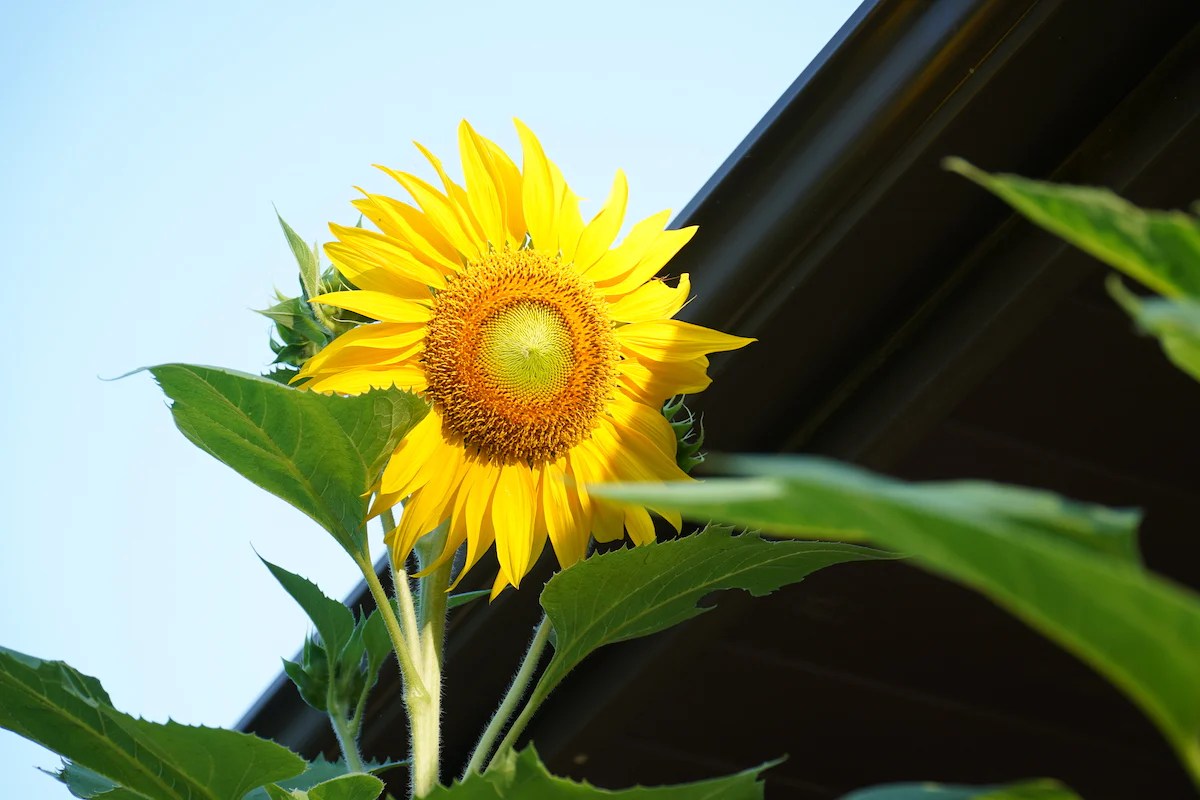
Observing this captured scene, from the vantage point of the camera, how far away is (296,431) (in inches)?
24.5

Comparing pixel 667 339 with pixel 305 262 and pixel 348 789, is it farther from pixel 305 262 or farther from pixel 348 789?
pixel 348 789

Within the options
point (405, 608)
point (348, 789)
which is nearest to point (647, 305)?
point (405, 608)

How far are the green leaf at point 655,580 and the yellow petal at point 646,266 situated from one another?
8.1 inches

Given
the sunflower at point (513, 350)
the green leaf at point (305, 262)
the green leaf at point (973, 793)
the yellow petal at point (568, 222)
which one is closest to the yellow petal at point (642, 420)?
the sunflower at point (513, 350)

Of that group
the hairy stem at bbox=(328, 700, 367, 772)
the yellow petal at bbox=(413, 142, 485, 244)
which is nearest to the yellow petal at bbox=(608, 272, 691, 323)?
the yellow petal at bbox=(413, 142, 485, 244)

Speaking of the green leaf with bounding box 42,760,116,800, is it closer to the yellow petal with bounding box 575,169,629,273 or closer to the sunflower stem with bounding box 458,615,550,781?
the sunflower stem with bounding box 458,615,550,781

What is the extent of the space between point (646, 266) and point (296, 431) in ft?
0.91

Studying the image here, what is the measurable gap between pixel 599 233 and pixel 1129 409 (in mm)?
655

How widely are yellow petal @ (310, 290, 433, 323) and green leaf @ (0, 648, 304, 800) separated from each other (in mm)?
258

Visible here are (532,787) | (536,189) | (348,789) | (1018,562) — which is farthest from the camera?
(536,189)

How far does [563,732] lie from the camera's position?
1.25 meters

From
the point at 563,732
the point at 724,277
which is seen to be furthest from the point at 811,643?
the point at 724,277

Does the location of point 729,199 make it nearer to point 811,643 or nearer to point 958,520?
point 811,643

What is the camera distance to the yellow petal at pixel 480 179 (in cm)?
76
